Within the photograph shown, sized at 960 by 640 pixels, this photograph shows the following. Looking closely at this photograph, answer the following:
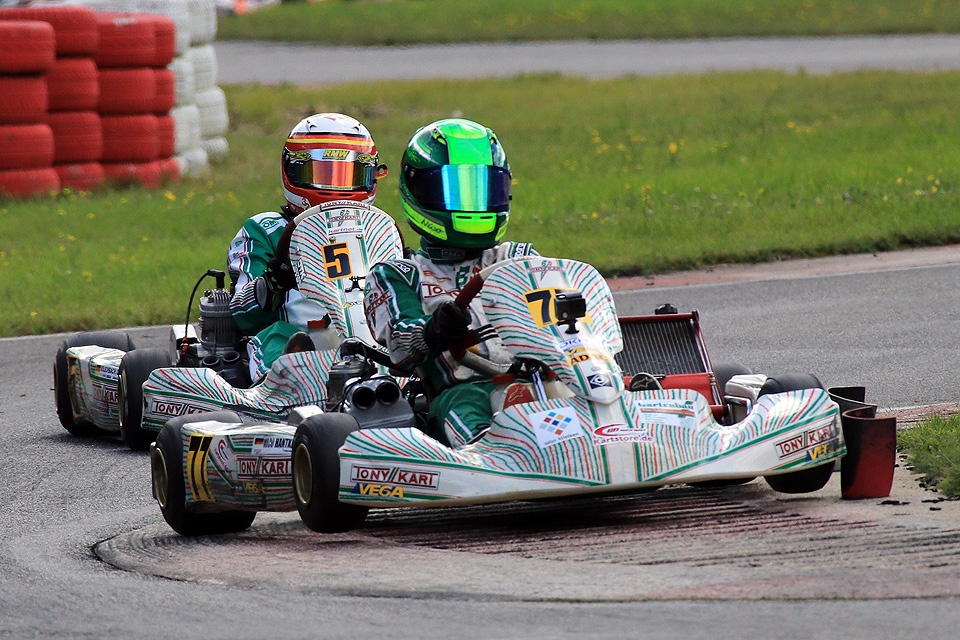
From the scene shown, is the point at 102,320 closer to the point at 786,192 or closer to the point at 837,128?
the point at 786,192

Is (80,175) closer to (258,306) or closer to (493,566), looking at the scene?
(258,306)

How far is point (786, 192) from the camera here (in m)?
13.6

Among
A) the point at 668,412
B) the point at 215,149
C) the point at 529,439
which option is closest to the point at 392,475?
the point at 529,439

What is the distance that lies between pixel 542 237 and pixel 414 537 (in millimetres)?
7903

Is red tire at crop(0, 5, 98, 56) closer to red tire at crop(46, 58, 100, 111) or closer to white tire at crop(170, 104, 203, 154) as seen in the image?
red tire at crop(46, 58, 100, 111)

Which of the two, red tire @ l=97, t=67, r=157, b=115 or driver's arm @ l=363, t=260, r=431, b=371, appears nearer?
driver's arm @ l=363, t=260, r=431, b=371

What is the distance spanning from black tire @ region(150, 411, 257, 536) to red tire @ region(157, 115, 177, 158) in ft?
31.1

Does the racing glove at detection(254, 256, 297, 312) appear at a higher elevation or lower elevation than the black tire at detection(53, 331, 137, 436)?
higher

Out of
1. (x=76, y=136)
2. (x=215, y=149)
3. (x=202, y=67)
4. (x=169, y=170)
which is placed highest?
(x=202, y=67)

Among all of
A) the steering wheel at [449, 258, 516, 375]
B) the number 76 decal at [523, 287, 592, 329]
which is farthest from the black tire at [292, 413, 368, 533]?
the number 76 decal at [523, 287, 592, 329]

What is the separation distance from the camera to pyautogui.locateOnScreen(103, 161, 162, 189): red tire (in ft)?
47.5

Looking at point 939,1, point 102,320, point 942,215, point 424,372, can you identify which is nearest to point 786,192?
point 942,215

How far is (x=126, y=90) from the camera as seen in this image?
13.8 metres

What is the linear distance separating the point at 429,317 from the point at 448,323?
0.38m
